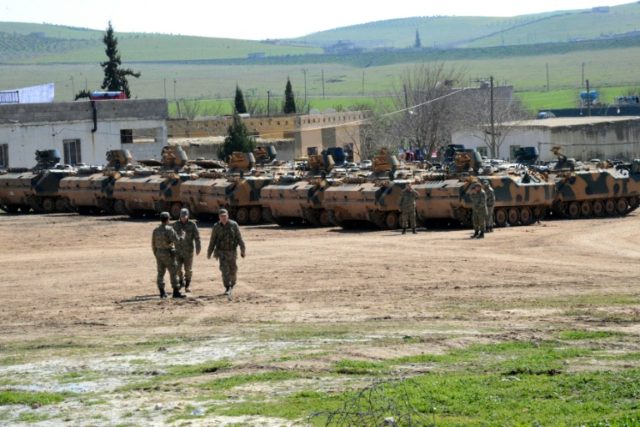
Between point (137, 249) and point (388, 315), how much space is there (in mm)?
12894

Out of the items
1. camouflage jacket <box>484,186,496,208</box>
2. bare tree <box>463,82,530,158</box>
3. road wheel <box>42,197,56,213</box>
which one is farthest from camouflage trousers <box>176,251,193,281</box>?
bare tree <box>463,82,530,158</box>

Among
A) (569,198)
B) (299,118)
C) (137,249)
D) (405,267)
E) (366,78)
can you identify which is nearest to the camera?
(405,267)

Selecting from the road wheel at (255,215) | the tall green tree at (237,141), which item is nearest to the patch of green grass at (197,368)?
the road wheel at (255,215)

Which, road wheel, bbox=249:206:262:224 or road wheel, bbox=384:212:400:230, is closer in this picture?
road wheel, bbox=384:212:400:230

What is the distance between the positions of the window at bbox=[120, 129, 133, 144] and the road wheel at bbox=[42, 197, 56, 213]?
14.6 meters

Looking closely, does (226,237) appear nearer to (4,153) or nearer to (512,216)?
(512,216)

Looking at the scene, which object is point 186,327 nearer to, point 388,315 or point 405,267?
point 388,315

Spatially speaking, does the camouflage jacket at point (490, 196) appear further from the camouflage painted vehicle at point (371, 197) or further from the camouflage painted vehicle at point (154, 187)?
the camouflage painted vehicle at point (154, 187)

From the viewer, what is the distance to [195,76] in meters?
186

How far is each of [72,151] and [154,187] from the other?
19860 mm

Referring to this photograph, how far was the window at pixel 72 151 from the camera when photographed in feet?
193

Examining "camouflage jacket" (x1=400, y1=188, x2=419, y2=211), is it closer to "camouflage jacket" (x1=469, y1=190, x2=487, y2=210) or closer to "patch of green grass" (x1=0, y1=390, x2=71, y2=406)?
"camouflage jacket" (x1=469, y1=190, x2=487, y2=210)

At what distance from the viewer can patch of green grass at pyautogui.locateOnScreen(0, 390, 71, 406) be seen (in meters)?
13.3

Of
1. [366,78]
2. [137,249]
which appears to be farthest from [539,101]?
[137,249]
